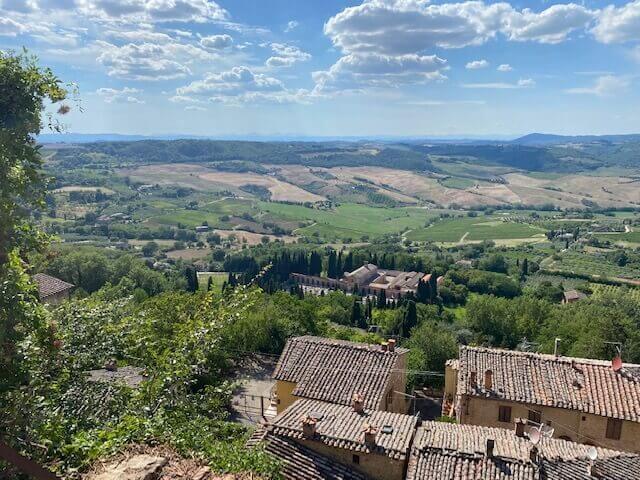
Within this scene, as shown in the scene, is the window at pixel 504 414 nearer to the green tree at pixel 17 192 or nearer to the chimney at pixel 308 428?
the chimney at pixel 308 428

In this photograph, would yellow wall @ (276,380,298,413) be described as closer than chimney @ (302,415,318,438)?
No

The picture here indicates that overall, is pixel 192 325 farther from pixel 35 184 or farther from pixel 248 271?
pixel 248 271

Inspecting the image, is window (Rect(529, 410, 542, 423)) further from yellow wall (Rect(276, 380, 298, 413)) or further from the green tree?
the green tree

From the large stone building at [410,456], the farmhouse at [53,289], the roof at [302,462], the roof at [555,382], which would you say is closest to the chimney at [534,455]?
the large stone building at [410,456]

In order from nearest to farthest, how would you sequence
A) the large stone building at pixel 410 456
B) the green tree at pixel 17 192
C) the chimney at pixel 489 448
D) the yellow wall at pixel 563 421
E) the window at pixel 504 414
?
the green tree at pixel 17 192 → the large stone building at pixel 410 456 → the chimney at pixel 489 448 → the yellow wall at pixel 563 421 → the window at pixel 504 414

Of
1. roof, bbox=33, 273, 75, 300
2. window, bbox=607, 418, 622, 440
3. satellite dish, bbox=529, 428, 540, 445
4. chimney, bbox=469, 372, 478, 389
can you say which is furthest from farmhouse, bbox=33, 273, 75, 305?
window, bbox=607, 418, 622, 440

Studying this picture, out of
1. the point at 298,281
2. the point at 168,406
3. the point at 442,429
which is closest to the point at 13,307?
the point at 168,406
